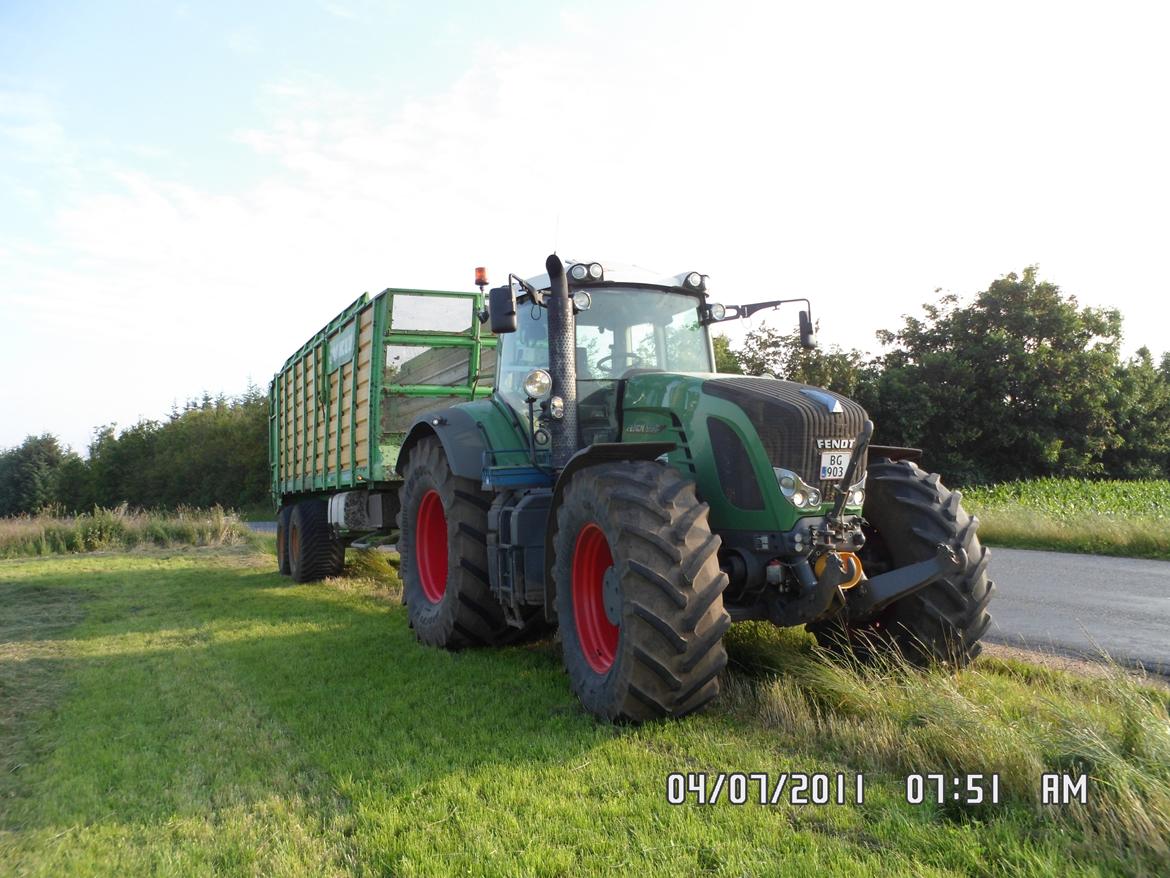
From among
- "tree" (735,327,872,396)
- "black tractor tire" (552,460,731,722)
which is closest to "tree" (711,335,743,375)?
"tree" (735,327,872,396)

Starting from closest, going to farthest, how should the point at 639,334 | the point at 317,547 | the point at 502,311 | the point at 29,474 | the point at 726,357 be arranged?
the point at 502,311 < the point at 639,334 < the point at 317,547 < the point at 726,357 < the point at 29,474

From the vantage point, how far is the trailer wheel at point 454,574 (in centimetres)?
610

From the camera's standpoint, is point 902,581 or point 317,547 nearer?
point 902,581

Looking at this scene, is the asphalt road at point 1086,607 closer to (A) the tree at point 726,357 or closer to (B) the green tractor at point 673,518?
(B) the green tractor at point 673,518

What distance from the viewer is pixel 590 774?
3664 mm

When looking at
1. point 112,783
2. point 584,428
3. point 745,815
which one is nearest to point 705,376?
point 584,428

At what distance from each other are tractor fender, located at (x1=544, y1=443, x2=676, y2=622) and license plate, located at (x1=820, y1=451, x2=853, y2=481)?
0.81m

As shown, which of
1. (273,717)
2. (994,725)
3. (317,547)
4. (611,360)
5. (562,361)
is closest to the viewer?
(994,725)

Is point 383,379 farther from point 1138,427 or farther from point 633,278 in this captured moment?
point 1138,427

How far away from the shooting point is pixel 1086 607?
7.43 metres

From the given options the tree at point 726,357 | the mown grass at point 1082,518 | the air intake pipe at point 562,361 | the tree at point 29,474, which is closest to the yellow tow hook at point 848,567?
the air intake pipe at point 562,361

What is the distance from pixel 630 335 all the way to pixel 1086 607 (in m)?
4.75

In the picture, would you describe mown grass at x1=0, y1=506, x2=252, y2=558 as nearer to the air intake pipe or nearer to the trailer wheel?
the trailer wheel

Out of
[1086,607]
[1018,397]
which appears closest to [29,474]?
[1018,397]
